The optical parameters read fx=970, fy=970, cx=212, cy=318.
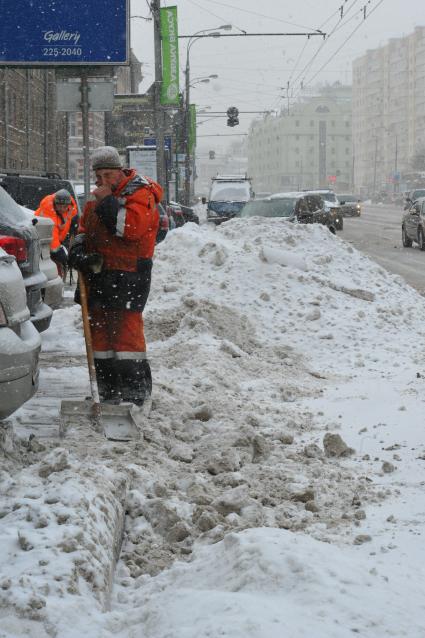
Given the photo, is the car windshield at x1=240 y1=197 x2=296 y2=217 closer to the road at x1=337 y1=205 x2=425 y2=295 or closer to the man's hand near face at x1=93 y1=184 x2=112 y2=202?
the road at x1=337 y1=205 x2=425 y2=295

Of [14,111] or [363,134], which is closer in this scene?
[14,111]

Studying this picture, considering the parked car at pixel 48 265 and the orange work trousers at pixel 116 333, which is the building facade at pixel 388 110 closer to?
the parked car at pixel 48 265

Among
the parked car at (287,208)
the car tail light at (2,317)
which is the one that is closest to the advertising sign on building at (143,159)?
the parked car at (287,208)

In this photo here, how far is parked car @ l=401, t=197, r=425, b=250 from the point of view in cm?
2564

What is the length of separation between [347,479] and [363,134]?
156995mm

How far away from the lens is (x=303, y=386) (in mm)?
7590

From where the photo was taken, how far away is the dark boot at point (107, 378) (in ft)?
20.1

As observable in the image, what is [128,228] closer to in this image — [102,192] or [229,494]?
[102,192]

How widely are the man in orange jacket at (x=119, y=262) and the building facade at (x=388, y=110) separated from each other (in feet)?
381

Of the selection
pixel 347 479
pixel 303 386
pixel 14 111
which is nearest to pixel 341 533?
pixel 347 479

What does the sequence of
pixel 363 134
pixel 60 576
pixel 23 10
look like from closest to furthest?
pixel 60 576 → pixel 23 10 → pixel 363 134

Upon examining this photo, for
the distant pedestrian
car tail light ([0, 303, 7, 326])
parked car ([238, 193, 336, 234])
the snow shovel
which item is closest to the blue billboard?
parked car ([238, 193, 336, 234])

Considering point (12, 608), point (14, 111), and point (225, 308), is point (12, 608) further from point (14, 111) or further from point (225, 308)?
point (14, 111)

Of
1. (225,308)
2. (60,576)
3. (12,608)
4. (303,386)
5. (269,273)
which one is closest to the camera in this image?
(12,608)
